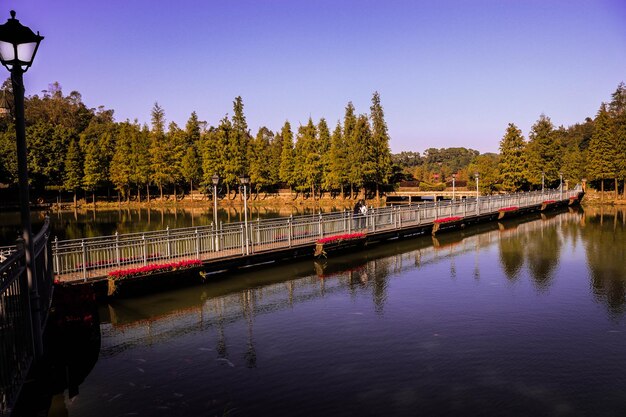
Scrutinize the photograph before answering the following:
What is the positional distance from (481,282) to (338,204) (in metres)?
57.1

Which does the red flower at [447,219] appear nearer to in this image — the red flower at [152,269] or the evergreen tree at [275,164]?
the red flower at [152,269]

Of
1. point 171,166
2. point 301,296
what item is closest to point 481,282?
point 301,296

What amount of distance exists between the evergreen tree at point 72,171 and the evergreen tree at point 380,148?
5080 centimetres

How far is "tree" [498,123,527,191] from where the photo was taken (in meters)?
69.2

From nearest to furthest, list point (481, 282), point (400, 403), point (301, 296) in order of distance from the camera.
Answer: point (400, 403) < point (301, 296) < point (481, 282)

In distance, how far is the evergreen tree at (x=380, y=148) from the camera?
7381 cm

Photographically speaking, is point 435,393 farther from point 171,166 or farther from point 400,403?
point 171,166

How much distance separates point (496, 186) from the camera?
7694 cm

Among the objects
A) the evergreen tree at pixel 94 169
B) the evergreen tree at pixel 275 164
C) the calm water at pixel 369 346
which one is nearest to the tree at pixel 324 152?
the evergreen tree at pixel 275 164

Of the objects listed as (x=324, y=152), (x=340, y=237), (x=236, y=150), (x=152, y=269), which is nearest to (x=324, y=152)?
(x=324, y=152)

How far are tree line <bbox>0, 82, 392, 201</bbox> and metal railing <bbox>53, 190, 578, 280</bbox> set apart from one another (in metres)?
38.4

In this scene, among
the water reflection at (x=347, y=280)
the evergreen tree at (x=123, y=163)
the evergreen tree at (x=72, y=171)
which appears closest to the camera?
the water reflection at (x=347, y=280)

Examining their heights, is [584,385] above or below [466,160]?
below

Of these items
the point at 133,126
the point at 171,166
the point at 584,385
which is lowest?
the point at 584,385
